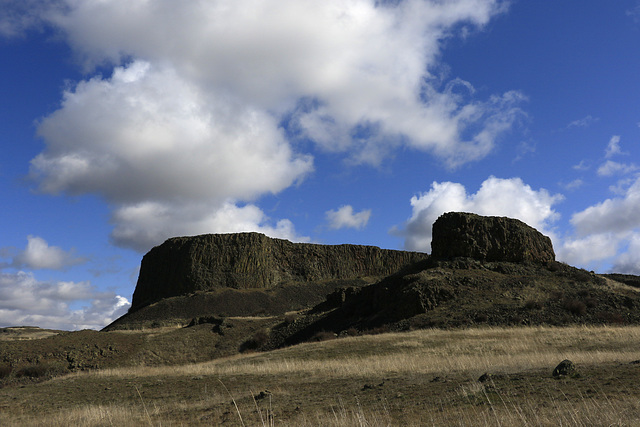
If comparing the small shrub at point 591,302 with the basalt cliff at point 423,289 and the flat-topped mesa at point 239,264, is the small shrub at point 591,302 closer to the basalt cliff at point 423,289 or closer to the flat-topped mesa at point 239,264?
the basalt cliff at point 423,289

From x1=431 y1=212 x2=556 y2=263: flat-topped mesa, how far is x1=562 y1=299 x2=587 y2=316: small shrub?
48.1 ft

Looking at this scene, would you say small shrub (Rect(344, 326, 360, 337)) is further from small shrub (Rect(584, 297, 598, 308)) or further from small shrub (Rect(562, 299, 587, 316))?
small shrub (Rect(584, 297, 598, 308))

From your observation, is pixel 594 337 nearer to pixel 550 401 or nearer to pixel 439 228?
pixel 550 401

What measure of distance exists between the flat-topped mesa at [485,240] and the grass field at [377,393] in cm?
2523

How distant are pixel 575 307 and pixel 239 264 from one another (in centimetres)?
7108

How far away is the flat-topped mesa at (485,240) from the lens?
49125 millimetres

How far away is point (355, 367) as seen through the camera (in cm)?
1761

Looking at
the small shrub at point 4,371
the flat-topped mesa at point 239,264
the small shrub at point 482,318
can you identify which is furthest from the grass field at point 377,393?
the flat-topped mesa at point 239,264

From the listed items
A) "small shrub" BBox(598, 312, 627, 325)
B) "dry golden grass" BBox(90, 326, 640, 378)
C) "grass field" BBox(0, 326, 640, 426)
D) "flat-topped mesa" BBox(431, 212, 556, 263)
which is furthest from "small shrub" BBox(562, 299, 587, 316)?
"flat-topped mesa" BBox(431, 212, 556, 263)

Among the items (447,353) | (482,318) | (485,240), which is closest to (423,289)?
(482,318)

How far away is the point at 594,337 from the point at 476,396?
1788cm

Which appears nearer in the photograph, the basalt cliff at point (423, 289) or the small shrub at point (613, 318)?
the small shrub at point (613, 318)

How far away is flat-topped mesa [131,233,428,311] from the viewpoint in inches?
3588

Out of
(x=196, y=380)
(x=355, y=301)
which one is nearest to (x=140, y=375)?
(x=196, y=380)
